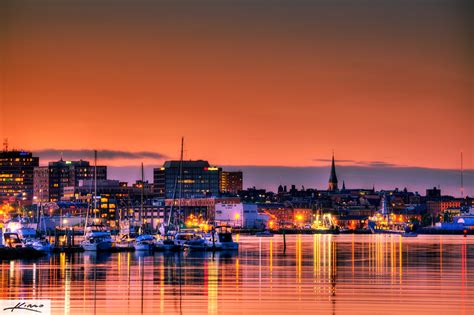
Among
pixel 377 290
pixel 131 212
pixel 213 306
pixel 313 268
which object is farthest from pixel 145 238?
pixel 131 212

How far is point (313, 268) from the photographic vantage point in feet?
175

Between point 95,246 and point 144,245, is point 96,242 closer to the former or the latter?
point 95,246

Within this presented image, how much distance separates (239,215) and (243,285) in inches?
5954

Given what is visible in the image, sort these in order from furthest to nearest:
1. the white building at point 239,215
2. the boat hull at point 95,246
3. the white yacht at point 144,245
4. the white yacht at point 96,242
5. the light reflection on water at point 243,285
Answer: the white building at point 239,215 → the white yacht at point 144,245 → the white yacht at point 96,242 → the boat hull at point 95,246 → the light reflection on water at point 243,285

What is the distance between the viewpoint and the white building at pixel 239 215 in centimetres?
19088

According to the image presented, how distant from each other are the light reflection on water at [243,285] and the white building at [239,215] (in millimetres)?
128428

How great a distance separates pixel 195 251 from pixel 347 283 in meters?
34.0

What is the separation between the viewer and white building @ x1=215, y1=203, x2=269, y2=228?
190875 millimetres

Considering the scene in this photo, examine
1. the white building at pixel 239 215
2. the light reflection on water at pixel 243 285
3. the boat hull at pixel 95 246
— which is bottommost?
the light reflection on water at pixel 243 285

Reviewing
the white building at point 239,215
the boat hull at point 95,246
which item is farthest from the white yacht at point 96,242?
the white building at point 239,215

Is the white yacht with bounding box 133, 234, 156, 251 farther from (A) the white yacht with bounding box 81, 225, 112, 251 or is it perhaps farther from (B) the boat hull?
(B) the boat hull

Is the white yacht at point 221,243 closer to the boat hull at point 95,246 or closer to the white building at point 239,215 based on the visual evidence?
the boat hull at point 95,246

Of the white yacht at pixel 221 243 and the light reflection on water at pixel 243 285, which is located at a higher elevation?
the white yacht at pixel 221 243

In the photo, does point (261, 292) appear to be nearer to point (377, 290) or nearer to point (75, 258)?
point (377, 290)
